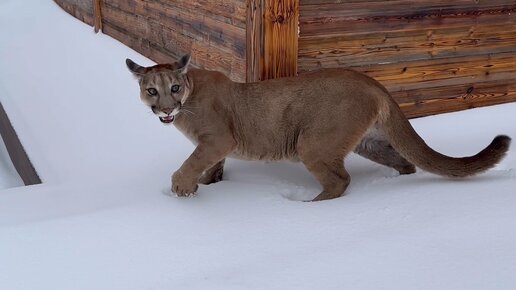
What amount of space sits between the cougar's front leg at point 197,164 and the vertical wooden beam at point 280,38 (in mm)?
943

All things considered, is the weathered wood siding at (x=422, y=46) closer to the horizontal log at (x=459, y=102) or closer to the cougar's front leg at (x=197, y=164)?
the horizontal log at (x=459, y=102)

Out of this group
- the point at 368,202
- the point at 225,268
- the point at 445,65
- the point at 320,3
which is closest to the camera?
the point at 225,268

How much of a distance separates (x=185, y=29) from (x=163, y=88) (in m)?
2.71

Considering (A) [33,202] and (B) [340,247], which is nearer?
(B) [340,247]

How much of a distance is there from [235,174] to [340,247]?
5.07 feet

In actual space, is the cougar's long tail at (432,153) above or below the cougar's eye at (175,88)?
below

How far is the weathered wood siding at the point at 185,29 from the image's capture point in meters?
4.86

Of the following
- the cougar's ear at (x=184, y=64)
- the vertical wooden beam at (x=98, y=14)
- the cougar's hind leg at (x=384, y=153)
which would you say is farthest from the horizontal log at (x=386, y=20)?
the vertical wooden beam at (x=98, y=14)

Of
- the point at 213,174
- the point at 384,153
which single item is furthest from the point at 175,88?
the point at 384,153

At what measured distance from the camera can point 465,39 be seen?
534 cm

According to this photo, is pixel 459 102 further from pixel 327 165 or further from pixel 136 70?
pixel 136 70

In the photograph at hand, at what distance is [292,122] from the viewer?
12.6 feet

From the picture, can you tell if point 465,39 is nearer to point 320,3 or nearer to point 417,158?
point 320,3

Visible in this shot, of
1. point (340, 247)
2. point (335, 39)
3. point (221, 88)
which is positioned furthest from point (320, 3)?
point (340, 247)
